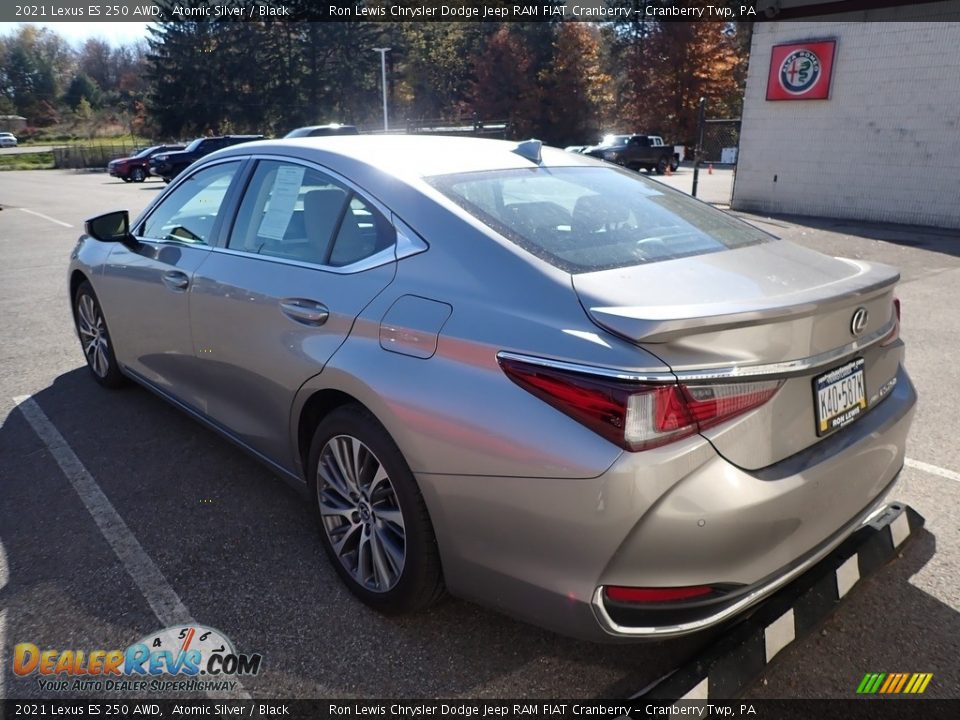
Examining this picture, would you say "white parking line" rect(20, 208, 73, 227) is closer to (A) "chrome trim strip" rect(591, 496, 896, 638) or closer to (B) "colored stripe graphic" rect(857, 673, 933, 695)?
(A) "chrome trim strip" rect(591, 496, 896, 638)

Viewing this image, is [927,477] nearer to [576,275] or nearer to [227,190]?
[576,275]

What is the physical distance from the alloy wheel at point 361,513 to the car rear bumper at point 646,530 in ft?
0.90

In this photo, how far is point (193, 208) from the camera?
379cm

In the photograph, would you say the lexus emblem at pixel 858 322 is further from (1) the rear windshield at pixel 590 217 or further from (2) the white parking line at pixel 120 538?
(2) the white parking line at pixel 120 538

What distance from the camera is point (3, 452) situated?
395cm

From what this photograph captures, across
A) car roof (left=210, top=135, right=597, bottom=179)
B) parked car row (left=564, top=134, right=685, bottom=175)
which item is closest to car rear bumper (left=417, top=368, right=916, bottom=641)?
car roof (left=210, top=135, right=597, bottom=179)

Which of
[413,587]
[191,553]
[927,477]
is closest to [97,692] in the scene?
[191,553]

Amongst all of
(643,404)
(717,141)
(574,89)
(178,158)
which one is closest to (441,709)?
(643,404)

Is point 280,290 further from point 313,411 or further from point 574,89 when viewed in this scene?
point 574,89

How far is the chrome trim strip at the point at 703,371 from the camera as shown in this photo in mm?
1807

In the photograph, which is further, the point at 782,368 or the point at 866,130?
the point at 866,130

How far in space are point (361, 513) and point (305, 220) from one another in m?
1.21

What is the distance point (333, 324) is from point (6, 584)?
1.66 m

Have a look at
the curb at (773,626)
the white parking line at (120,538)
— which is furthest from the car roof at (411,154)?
the curb at (773,626)
